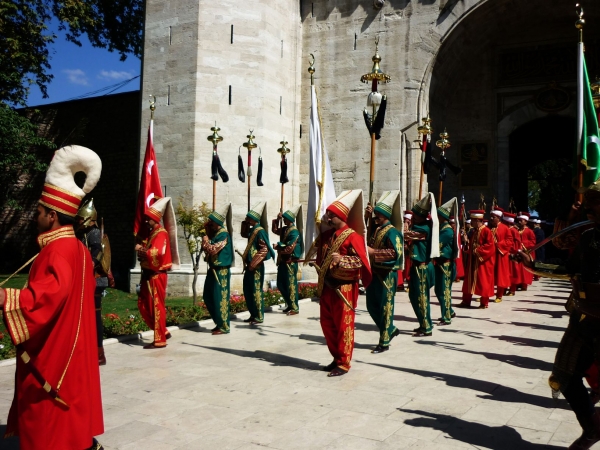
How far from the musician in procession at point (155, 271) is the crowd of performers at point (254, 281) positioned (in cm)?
1

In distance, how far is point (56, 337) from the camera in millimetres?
3113

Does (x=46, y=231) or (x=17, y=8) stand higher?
(x=17, y=8)

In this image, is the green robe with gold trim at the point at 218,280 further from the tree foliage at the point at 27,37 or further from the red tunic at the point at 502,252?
the tree foliage at the point at 27,37

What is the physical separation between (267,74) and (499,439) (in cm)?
1323

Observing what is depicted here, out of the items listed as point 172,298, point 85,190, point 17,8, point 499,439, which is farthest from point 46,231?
point 17,8

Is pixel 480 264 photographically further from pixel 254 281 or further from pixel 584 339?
pixel 584 339

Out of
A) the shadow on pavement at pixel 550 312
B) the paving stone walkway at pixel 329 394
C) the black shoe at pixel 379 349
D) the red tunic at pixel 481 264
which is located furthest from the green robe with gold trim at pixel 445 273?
the black shoe at pixel 379 349

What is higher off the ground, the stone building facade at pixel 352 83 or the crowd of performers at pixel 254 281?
the stone building facade at pixel 352 83

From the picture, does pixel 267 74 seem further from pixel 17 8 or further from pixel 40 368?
pixel 40 368

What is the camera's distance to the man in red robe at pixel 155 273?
714cm

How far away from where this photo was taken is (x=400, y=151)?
627 inches

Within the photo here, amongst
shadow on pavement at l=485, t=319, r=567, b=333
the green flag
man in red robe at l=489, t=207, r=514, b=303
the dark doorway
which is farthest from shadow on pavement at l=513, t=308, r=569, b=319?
the dark doorway

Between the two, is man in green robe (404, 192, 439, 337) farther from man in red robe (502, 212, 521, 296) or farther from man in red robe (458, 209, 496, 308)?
man in red robe (502, 212, 521, 296)

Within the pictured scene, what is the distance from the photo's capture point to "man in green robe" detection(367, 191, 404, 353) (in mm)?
6719
